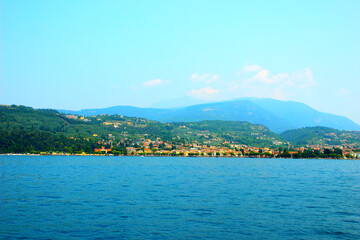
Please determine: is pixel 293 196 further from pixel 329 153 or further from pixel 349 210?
pixel 329 153

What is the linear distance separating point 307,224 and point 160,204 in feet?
45.0

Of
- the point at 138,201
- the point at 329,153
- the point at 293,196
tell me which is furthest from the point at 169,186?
the point at 329,153

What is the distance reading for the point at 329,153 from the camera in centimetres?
17875

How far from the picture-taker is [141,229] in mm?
25562

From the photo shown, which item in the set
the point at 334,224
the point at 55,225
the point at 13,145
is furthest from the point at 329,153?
the point at 55,225

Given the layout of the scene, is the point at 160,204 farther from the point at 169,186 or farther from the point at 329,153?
the point at 329,153

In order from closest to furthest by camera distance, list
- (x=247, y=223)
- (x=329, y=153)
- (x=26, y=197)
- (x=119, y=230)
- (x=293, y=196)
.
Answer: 1. (x=119, y=230)
2. (x=247, y=223)
3. (x=26, y=197)
4. (x=293, y=196)
5. (x=329, y=153)

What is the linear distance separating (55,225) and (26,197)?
12.8 meters

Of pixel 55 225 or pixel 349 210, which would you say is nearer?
pixel 55 225

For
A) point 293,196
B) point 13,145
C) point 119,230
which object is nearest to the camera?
point 119,230

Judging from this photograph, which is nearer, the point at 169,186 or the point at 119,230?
the point at 119,230

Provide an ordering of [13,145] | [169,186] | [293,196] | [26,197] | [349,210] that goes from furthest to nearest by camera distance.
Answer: [13,145], [169,186], [293,196], [26,197], [349,210]

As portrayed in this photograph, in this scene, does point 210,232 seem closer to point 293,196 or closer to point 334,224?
point 334,224

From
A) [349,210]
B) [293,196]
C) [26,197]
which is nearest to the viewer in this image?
[349,210]
